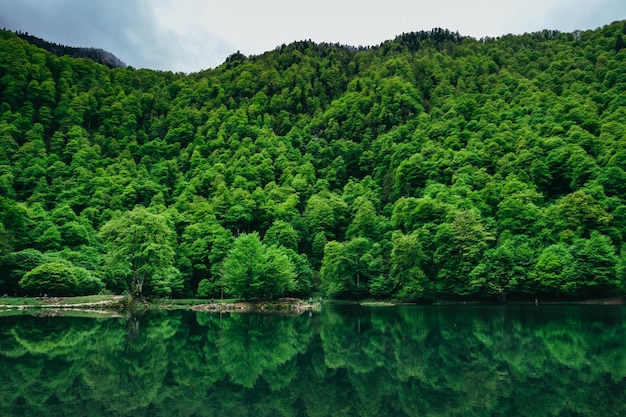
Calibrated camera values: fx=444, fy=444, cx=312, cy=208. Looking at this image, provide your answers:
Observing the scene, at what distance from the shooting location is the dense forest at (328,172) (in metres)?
58.0

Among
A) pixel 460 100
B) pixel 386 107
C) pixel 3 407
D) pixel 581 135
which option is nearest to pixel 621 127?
pixel 581 135

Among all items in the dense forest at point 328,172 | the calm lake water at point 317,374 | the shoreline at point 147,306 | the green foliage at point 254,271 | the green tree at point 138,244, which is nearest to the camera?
the calm lake water at point 317,374

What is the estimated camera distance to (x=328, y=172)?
114750mm

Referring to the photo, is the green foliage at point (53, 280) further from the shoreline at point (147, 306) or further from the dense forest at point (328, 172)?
the shoreline at point (147, 306)

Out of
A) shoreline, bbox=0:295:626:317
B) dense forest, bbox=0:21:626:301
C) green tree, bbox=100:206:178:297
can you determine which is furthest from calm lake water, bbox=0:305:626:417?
dense forest, bbox=0:21:626:301

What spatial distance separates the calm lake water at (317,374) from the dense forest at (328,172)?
31.7 metres

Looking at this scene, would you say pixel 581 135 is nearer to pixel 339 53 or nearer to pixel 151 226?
pixel 151 226

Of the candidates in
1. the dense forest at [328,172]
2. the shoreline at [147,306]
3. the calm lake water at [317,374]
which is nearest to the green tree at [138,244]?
the dense forest at [328,172]

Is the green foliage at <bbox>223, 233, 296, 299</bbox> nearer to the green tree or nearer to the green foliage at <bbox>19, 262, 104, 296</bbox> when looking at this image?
the green tree

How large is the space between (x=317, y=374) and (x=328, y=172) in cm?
10071

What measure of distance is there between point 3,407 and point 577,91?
126 meters

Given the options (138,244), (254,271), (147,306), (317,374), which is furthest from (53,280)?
(317,374)

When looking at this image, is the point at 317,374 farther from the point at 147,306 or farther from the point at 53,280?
the point at 53,280

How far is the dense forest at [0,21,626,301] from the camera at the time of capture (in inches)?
2283
